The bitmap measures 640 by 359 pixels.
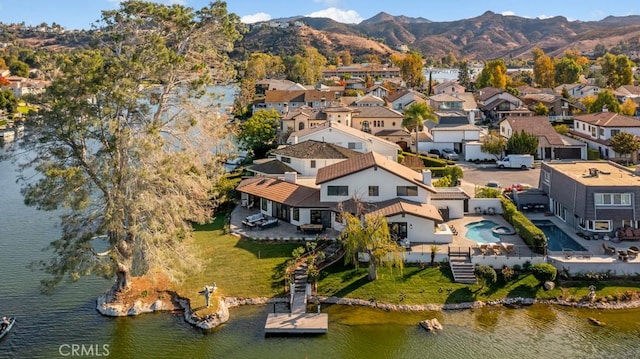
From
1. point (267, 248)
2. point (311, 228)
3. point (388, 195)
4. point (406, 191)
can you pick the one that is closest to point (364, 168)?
point (388, 195)

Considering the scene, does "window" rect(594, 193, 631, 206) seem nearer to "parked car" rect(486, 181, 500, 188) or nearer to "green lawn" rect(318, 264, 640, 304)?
"green lawn" rect(318, 264, 640, 304)

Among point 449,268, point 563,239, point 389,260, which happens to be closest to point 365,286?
point 389,260

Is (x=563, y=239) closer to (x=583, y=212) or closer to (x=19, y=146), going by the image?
(x=583, y=212)

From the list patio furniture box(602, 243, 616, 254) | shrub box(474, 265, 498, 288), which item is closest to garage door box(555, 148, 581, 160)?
patio furniture box(602, 243, 616, 254)

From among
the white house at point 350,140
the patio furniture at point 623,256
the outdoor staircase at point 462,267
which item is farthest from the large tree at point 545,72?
the outdoor staircase at point 462,267

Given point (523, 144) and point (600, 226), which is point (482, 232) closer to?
point (600, 226)

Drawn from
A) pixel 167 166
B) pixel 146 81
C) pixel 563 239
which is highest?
pixel 146 81

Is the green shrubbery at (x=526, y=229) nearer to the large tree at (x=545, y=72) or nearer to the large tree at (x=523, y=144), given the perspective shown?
the large tree at (x=523, y=144)
